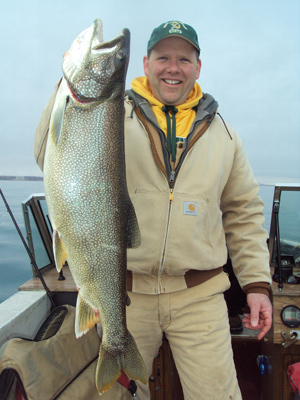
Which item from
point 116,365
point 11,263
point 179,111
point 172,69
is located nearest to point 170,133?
point 179,111

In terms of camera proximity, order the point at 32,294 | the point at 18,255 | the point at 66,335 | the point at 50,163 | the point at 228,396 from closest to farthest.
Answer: the point at 50,163 → the point at 228,396 → the point at 66,335 → the point at 32,294 → the point at 18,255

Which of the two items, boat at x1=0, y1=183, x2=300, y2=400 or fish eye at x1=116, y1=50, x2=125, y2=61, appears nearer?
fish eye at x1=116, y1=50, x2=125, y2=61

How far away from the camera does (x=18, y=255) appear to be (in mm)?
6340

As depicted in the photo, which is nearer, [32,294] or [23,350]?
[23,350]

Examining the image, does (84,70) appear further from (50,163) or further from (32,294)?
(32,294)

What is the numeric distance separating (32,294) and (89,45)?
9.41ft

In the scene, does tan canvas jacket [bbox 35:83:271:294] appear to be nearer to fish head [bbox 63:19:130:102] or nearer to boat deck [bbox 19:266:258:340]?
fish head [bbox 63:19:130:102]

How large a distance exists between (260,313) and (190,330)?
1.98 ft

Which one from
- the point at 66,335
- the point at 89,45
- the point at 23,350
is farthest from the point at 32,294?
the point at 89,45

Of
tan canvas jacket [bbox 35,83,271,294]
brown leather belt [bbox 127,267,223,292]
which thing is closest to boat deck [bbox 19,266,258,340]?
tan canvas jacket [bbox 35,83,271,294]

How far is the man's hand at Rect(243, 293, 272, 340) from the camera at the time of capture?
2.39 meters

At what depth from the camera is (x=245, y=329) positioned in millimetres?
3646

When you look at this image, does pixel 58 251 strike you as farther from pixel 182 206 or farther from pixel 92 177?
pixel 182 206

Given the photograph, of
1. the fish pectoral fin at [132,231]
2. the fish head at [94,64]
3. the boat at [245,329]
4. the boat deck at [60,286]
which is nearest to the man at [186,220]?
the fish pectoral fin at [132,231]
